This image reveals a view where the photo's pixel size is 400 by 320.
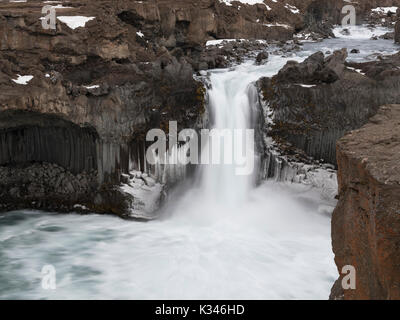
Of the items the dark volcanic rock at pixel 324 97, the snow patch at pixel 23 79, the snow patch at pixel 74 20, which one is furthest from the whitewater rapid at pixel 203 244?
the snow patch at pixel 74 20

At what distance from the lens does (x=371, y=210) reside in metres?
3.21

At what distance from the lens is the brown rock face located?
2.94 metres

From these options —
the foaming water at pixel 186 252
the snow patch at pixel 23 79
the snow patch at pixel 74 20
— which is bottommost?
the foaming water at pixel 186 252

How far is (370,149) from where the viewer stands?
3590mm

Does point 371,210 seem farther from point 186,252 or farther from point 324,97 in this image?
point 324,97

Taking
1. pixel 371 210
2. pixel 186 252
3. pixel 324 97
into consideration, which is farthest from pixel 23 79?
pixel 371 210

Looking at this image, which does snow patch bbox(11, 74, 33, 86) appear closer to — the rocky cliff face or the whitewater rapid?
the rocky cliff face

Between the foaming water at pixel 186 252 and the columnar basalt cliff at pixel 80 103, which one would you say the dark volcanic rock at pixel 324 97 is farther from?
the columnar basalt cliff at pixel 80 103

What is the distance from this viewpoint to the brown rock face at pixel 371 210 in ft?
9.65

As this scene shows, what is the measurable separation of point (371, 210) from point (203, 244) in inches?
256

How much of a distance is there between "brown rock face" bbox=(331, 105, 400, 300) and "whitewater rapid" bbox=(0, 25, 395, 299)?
153 inches

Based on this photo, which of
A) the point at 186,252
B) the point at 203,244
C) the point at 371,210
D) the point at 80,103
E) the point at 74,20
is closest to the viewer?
the point at 371,210

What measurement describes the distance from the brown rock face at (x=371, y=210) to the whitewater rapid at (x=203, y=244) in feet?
12.7

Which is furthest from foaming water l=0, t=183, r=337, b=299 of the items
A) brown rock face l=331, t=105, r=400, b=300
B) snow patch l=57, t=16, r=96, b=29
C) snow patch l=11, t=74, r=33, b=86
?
snow patch l=57, t=16, r=96, b=29
